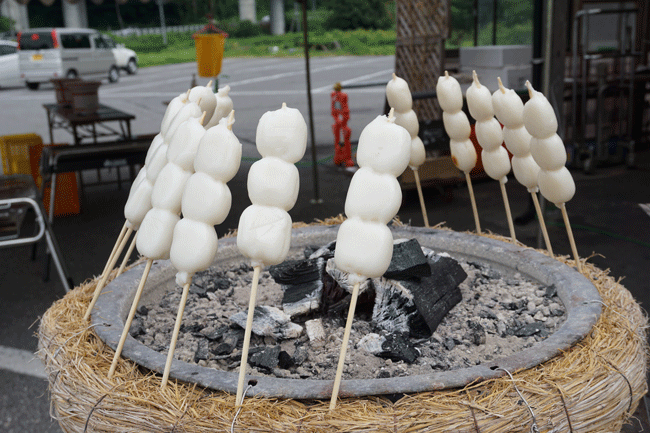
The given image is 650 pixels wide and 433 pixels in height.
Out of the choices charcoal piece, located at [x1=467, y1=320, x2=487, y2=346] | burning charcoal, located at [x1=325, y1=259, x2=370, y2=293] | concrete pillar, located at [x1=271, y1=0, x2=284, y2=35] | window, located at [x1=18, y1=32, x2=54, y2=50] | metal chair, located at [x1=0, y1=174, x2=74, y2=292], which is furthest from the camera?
concrete pillar, located at [x1=271, y1=0, x2=284, y2=35]

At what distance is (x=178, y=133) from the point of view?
1.42 m

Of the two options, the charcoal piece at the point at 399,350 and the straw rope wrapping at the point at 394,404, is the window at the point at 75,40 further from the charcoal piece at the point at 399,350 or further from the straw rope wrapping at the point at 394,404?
the charcoal piece at the point at 399,350

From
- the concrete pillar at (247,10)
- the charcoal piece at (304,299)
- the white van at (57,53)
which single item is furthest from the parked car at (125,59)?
the charcoal piece at (304,299)

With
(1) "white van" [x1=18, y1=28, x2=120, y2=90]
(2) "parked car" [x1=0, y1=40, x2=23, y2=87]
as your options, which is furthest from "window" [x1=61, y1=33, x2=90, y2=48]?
(2) "parked car" [x1=0, y1=40, x2=23, y2=87]

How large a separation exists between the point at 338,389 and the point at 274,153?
1.74 feet

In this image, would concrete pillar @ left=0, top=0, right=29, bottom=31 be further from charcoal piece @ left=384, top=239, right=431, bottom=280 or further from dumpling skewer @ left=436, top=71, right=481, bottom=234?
charcoal piece @ left=384, top=239, right=431, bottom=280

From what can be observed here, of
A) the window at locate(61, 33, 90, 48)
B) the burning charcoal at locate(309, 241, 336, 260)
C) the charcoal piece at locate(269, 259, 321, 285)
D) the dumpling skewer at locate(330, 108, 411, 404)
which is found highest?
the window at locate(61, 33, 90, 48)

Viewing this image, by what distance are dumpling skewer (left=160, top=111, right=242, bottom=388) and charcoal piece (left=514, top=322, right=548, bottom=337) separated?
1.06 m

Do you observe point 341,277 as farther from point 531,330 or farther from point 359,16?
point 359,16

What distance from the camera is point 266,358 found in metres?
1.70

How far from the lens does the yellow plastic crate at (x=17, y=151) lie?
→ 5.29m

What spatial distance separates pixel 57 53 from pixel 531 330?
54.7ft

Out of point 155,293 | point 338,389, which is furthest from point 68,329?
point 338,389

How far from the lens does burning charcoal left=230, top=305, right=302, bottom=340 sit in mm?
1864
